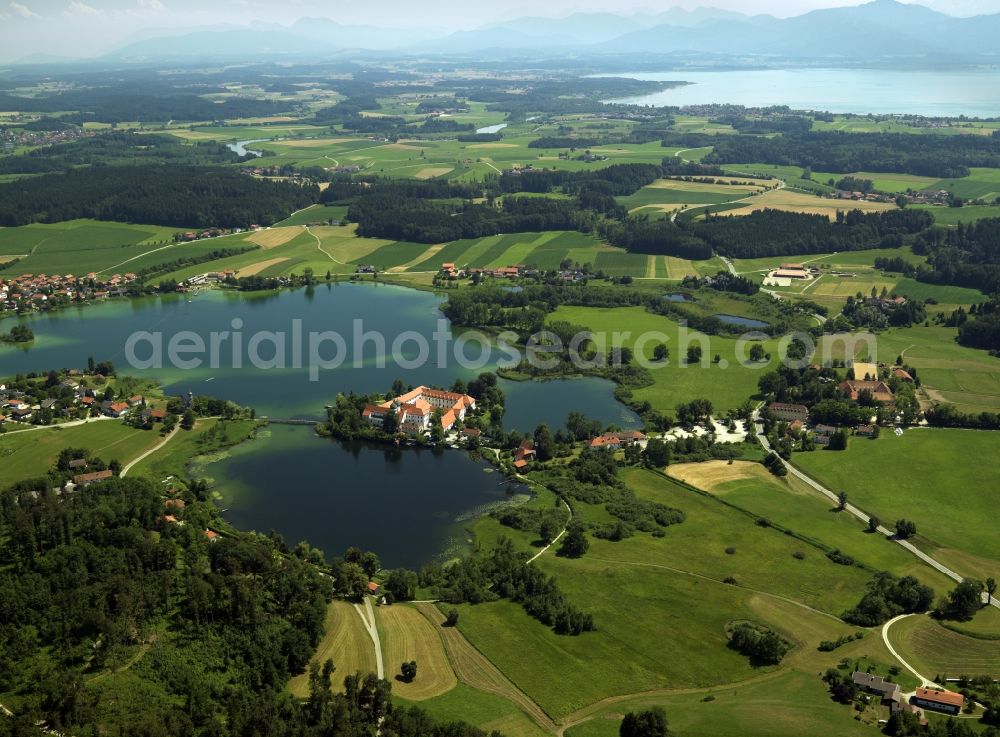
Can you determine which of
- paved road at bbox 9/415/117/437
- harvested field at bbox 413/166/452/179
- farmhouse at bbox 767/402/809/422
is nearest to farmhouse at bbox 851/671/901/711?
farmhouse at bbox 767/402/809/422

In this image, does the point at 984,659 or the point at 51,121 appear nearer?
the point at 984,659

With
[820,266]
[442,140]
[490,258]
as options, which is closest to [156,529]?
[490,258]

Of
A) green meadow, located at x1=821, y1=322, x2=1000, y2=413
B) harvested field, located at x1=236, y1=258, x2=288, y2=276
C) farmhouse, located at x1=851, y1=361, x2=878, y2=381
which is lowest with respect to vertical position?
green meadow, located at x1=821, y1=322, x2=1000, y2=413

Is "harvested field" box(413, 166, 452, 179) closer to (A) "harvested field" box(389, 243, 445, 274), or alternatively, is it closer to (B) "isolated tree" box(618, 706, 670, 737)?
(A) "harvested field" box(389, 243, 445, 274)

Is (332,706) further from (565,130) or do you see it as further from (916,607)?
(565,130)

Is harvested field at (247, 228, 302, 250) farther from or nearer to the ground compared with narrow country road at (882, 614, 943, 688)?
farther from the ground

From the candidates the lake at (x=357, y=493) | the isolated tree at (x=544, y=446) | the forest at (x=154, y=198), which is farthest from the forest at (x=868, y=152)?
the lake at (x=357, y=493)
